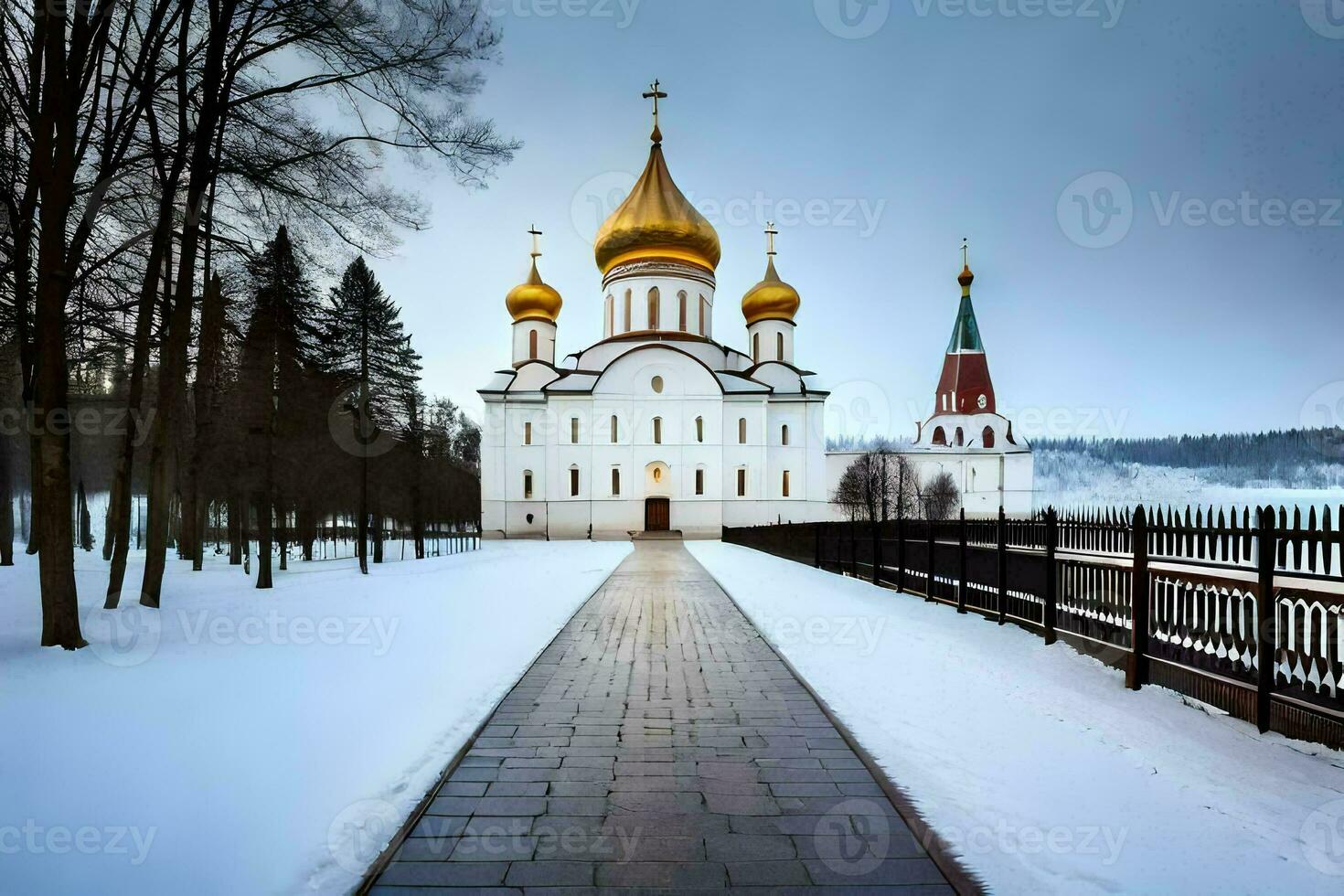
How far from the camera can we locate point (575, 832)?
10.9 feet

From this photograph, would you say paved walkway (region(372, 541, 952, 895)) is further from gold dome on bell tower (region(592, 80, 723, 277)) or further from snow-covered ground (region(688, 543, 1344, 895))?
gold dome on bell tower (region(592, 80, 723, 277))

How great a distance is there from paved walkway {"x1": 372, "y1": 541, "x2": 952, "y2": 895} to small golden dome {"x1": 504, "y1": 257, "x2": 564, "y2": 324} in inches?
1570

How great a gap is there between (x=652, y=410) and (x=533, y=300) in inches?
468

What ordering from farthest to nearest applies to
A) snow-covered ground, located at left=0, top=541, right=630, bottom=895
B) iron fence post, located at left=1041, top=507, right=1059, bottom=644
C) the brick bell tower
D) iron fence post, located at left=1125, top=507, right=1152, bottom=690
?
1. the brick bell tower
2. iron fence post, located at left=1041, top=507, right=1059, bottom=644
3. iron fence post, located at left=1125, top=507, right=1152, bottom=690
4. snow-covered ground, located at left=0, top=541, right=630, bottom=895

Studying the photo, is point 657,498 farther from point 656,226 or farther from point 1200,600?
point 1200,600

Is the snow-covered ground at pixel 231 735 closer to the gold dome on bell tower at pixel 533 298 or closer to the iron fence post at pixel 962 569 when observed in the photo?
the iron fence post at pixel 962 569

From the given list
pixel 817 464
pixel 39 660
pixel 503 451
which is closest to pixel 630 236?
pixel 503 451

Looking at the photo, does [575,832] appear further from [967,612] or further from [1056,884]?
[967,612]

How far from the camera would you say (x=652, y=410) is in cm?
3894

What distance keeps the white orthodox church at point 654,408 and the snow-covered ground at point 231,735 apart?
28835 millimetres

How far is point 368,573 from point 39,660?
415 inches

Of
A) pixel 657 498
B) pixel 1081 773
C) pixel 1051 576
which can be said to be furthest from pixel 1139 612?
pixel 657 498

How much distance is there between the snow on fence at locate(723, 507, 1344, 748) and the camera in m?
4.75

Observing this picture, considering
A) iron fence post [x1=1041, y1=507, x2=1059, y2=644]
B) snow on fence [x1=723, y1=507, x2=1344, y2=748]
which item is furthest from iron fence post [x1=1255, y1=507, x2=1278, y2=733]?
iron fence post [x1=1041, y1=507, x2=1059, y2=644]
